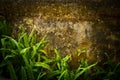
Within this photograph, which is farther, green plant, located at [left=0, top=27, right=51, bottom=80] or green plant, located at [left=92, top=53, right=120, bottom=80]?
green plant, located at [left=92, top=53, right=120, bottom=80]

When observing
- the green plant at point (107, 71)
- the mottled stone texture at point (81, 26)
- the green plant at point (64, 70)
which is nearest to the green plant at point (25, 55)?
the green plant at point (64, 70)


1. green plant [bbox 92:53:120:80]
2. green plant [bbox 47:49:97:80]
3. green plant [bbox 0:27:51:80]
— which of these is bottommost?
green plant [bbox 92:53:120:80]

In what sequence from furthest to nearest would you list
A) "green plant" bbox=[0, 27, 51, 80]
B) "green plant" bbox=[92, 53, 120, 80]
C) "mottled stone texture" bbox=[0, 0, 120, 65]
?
1. "mottled stone texture" bbox=[0, 0, 120, 65]
2. "green plant" bbox=[92, 53, 120, 80]
3. "green plant" bbox=[0, 27, 51, 80]

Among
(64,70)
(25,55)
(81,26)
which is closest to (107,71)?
(64,70)

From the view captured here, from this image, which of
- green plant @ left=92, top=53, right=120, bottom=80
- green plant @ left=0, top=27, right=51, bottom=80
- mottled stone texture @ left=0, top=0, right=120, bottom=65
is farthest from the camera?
mottled stone texture @ left=0, top=0, right=120, bottom=65

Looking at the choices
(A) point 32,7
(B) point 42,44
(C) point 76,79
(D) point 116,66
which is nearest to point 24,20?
(A) point 32,7

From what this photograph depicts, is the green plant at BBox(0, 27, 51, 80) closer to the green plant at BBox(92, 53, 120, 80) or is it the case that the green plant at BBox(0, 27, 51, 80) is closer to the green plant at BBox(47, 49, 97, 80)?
the green plant at BBox(47, 49, 97, 80)

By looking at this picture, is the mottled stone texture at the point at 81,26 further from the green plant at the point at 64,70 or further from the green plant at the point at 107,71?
the green plant at the point at 64,70

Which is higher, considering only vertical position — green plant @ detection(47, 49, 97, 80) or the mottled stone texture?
the mottled stone texture

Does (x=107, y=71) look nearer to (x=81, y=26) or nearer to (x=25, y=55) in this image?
(x=81, y=26)

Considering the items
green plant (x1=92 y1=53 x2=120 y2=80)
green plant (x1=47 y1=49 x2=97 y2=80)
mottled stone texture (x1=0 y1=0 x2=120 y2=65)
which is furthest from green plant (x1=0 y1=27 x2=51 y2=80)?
green plant (x1=92 y1=53 x2=120 y2=80)
